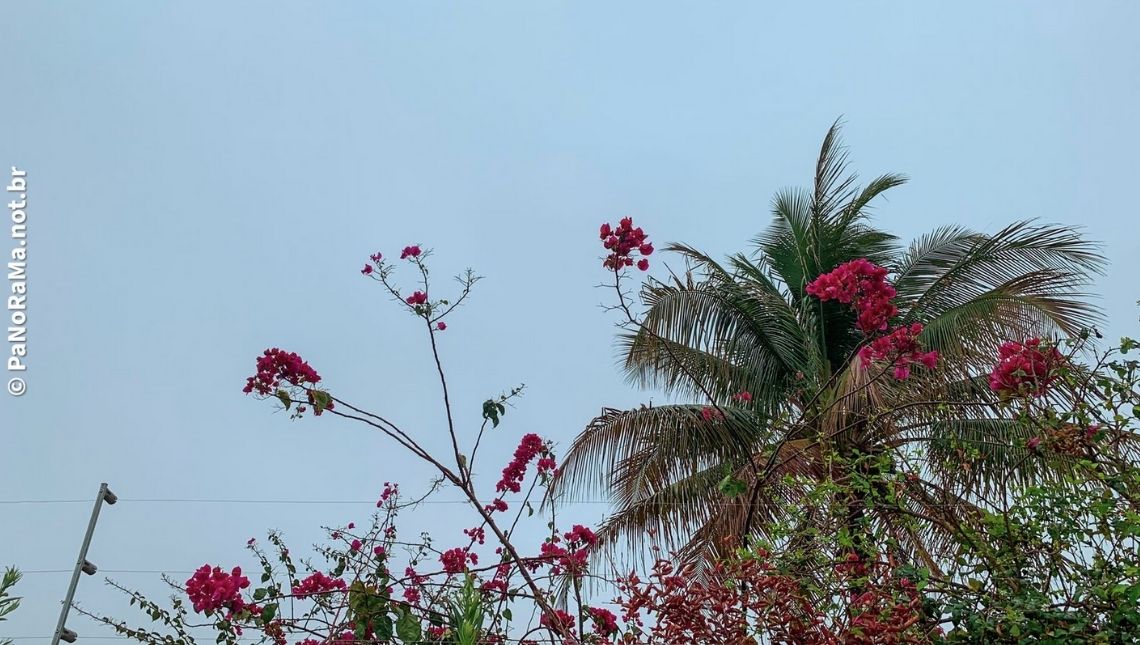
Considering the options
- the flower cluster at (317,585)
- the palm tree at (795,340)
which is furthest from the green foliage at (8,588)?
the palm tree at (795,340)

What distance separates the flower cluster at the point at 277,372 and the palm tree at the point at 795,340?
3.57 m

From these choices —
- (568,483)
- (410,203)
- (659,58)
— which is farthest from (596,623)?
(659,58)

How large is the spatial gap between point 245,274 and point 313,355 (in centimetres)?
916

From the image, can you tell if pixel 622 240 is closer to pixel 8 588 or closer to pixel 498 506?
pixel 498 506

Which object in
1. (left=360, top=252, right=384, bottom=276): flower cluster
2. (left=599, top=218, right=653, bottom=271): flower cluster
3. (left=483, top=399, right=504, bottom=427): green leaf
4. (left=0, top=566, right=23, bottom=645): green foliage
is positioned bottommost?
(left=0, top=566, right=23, bottom=645): green foliage

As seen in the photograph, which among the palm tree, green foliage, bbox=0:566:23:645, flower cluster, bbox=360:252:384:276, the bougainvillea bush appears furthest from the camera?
the palm tree

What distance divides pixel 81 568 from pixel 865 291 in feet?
13.2

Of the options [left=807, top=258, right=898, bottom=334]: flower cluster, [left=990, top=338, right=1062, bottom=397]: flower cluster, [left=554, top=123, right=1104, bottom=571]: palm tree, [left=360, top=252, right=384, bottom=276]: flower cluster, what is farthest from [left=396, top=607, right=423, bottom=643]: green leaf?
[left=554, top=123, right=1104, bottom=571]: palm tree

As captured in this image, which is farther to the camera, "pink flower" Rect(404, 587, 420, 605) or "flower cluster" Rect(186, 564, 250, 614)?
"pink flower" Rect(404, 587, 420, 605)

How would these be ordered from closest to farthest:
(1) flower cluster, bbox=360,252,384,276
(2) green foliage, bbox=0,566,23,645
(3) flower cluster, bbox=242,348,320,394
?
(2) green foliage, bbox=0,566,23,645 → (3) flower cluster, bbox=242,348,320,394 → (1) flower cluster, bbox=360,252,384,276

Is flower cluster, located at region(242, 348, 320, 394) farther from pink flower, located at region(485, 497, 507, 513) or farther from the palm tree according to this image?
the palm tree

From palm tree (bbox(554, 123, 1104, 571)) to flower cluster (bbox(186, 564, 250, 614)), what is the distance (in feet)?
13.9

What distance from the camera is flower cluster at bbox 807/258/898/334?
3662 millimetres

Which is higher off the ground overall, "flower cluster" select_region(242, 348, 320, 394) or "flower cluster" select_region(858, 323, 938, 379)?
"flower cluster" select_region(242, 348, 320, 394)
